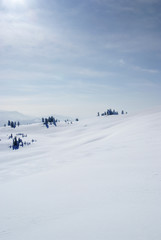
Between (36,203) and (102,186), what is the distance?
1828 millimetres

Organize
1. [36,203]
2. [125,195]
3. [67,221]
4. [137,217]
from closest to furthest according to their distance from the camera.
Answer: [137,217] → [67,221] → [125,195] → [36,203]

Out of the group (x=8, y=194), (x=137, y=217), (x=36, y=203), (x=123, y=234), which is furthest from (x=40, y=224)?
(x=8, y=194)

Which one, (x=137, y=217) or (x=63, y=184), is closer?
(x=137, y=217)

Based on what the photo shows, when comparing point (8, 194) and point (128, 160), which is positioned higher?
point (128, 160)

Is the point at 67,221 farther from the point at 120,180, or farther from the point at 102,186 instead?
the point at 120,180

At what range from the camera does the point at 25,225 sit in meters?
3.32

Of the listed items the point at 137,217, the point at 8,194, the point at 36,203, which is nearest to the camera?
the point at 137,217

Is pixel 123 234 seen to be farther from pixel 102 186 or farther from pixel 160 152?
pixel 160 152

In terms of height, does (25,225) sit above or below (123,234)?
below

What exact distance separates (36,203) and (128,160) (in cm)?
395

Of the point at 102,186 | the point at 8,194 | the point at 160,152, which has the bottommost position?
the point at 8,194

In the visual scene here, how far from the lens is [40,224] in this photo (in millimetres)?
3285

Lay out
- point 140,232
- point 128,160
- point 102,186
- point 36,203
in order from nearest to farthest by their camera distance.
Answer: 1. point 140,232
2. point 36,203
3. point 102,186
4. point 128,160

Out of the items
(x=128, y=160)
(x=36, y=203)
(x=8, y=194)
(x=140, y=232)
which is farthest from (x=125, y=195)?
(x=8, y=194)
